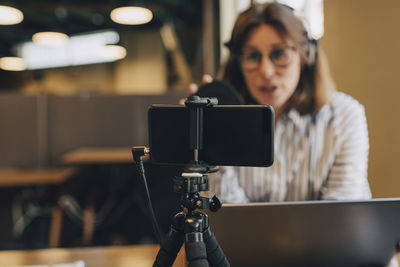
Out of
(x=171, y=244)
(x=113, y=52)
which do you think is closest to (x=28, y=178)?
(x=171, y=244)

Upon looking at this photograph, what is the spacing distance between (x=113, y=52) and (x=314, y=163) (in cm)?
807

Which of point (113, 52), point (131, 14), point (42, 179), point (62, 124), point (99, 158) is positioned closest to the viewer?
point (42, 179)

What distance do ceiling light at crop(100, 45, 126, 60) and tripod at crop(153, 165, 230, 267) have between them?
324 inches

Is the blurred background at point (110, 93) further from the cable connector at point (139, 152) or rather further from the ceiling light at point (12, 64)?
the cable connector at point (139, 152)

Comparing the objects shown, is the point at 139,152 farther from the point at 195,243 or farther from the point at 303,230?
the point at 303,230

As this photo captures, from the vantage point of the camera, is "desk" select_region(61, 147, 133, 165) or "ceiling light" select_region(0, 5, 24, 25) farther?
"ceiling light" select_region(0, 5, 24, 25)

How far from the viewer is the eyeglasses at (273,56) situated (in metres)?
1.22

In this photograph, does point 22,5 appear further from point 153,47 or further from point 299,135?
point 299,135

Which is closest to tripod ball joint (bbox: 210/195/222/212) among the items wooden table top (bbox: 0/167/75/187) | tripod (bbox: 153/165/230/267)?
tripod (bbox: 153/165/230/267)

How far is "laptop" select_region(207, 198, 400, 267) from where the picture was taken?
691 millimetres

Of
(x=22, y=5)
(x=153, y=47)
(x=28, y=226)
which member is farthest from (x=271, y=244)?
(x=153, y=47)

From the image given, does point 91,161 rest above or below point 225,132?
below

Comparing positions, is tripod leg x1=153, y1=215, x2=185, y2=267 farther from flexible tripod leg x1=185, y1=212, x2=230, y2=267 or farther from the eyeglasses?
the eyeglasses

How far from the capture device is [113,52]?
8680 mm
